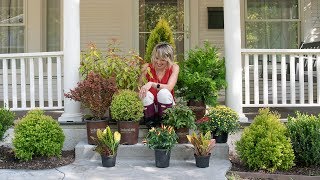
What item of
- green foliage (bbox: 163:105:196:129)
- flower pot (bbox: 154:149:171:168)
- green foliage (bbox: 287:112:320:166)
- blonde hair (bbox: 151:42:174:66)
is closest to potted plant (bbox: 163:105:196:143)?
green foliage (bbox: 163:105:196:129)

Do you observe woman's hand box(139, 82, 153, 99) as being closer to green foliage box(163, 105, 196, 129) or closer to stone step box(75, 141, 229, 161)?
green foliage box(163, 105, 196, 129)

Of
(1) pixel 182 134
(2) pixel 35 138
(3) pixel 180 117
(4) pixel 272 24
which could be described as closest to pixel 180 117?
(3) pixel 180 117

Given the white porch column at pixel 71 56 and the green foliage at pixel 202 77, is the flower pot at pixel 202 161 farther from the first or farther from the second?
the white porch column at pixel 71 56

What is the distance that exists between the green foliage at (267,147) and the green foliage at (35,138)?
79.8 inches

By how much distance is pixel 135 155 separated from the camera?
15.1 feet

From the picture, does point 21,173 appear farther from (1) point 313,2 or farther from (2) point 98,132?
(1) point 313,2

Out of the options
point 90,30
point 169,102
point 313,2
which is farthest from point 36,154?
point 313,2

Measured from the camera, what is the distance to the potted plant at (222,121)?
4.57 meters

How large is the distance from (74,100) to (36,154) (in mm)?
796

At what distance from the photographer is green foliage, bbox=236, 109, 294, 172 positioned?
4082mm

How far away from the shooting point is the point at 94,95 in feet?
15.2

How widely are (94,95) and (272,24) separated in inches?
177

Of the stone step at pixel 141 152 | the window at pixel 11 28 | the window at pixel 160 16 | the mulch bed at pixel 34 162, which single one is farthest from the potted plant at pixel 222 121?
the window at pixel 11 28

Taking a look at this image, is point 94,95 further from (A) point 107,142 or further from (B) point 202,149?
(B) point 202,149
